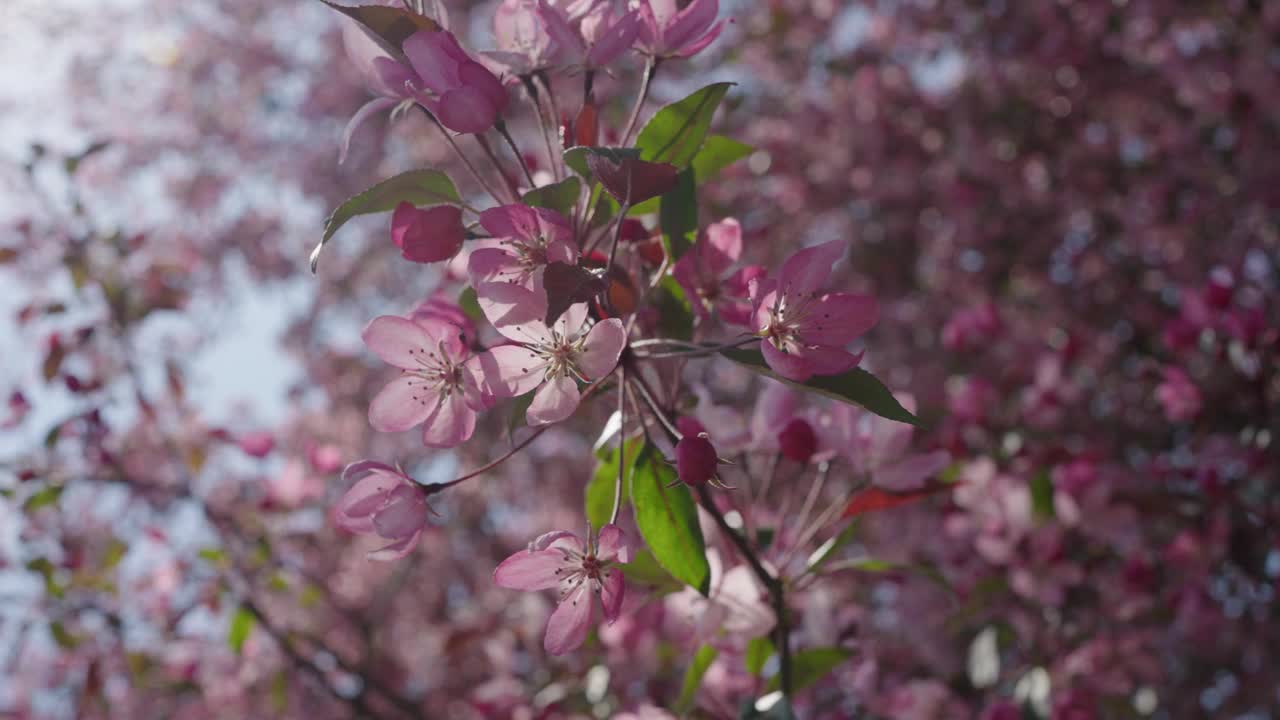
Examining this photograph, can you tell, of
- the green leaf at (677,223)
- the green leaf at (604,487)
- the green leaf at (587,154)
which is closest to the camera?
the green leaf at (587,154)

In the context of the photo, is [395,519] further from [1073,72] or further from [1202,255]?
[1073,72]

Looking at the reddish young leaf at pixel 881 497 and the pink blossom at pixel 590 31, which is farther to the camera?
the reddish young leaf at pixel 881 497

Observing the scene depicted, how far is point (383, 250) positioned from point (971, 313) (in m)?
4.06

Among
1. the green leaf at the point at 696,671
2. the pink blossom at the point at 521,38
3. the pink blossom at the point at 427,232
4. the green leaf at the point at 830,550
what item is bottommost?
the green leaf at the point at 696,671

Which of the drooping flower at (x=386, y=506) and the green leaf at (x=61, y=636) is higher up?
the drooping flower at (x=386, y=506)

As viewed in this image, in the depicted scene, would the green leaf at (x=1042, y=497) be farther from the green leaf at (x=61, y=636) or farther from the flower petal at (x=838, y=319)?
the green leaf at (x=61, y=636)

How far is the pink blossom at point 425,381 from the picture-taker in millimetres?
956

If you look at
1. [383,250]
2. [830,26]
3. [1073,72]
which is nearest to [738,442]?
[1073,72]

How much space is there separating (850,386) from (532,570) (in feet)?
1.18

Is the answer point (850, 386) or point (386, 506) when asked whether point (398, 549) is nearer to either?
point (386, 506)

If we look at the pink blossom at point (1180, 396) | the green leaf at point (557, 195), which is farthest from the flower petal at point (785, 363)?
the pink blossom at point (1180, 396)

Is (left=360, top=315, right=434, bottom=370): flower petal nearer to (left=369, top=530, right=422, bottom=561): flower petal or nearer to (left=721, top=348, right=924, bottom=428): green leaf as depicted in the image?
(left=369, top=530, right=422, bottom=561): flower petal

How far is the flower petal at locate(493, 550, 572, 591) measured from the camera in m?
0.92

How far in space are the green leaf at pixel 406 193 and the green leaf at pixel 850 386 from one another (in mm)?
340
